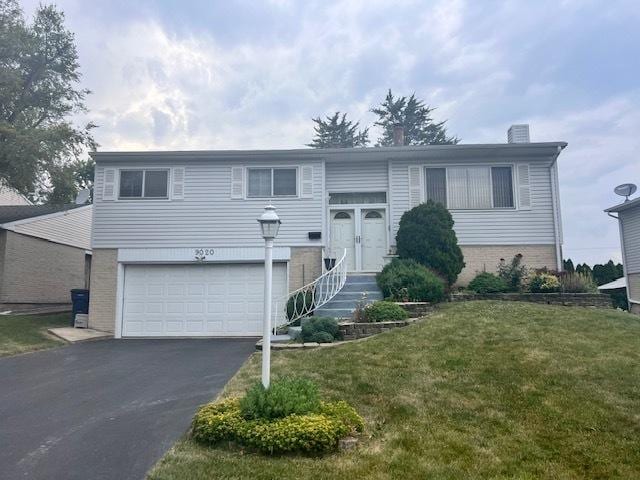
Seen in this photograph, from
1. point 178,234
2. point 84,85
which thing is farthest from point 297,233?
point 84,85

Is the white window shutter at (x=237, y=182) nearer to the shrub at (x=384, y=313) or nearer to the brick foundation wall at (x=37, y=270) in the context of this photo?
the shrub at (x=384, y=313)

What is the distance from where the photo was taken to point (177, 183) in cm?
1318

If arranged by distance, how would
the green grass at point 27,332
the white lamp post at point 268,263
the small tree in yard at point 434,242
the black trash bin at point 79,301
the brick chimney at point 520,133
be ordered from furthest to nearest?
the brick chimney at point 520,133 < the black trash bin at point 79,301 < the small tree in yard at point 434,242 < the green grass at point 27,332 < the white lamp post at point 268,263

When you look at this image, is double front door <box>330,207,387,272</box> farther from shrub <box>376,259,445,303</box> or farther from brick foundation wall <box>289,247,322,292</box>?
shrub <box>376,259,445,303</box>

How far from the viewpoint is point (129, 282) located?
12.9m

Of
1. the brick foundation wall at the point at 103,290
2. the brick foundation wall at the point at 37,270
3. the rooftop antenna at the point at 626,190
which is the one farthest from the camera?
the brick foundation wall at the point at 37,270

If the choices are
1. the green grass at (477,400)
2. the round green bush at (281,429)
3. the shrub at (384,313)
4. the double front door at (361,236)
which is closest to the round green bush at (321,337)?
the green grass at (477,400)

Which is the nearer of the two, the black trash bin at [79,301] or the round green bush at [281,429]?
the round green bush at [281,429]

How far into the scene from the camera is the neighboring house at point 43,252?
49.9 ft

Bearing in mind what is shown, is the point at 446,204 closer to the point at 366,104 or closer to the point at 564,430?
the point at 564,430

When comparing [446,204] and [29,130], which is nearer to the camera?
[446,204]

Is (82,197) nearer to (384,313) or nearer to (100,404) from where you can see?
(384,313)

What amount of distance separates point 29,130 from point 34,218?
3.33 metres

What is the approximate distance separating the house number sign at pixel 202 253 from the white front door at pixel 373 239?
4.35 meters
